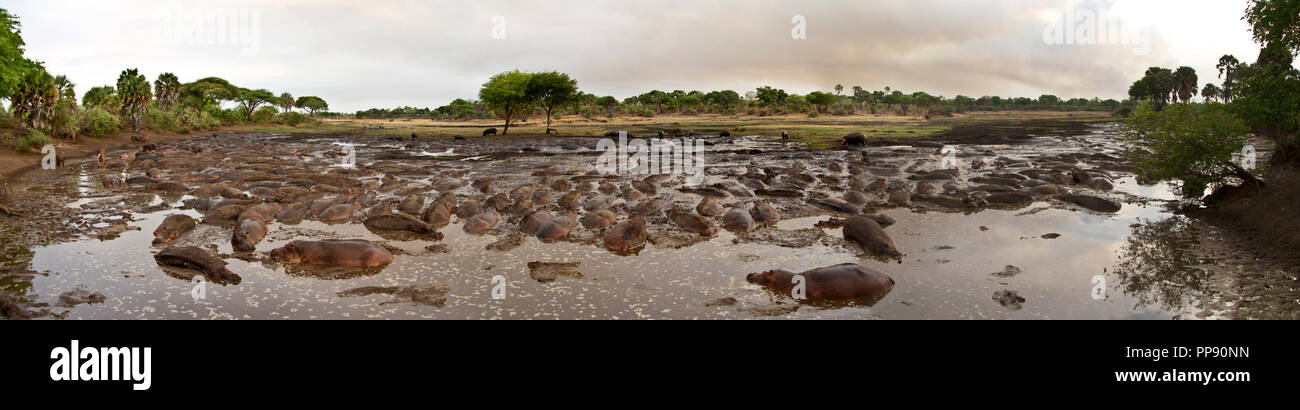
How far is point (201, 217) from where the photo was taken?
15.7 meters

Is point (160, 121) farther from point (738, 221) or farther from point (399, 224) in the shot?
point (738, 221)

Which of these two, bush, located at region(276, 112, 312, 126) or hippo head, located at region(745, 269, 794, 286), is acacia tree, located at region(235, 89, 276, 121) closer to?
bush, located at region(276, 112, 312, 126)

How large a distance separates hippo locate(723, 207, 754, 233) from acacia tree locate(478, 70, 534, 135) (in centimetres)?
4550

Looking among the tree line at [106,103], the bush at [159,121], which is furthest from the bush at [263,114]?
the bush at [159,121]

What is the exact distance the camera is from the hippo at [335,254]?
1072cm

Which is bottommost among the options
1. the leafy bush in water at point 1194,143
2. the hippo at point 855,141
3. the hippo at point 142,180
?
the hippo at point 142,180

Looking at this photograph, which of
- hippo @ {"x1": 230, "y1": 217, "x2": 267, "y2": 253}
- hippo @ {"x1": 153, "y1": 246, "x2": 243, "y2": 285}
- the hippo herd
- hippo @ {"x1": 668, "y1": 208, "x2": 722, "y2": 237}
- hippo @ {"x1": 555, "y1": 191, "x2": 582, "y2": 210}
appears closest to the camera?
hippo @ {"x1": 153, "y1": 246, "x2": 243, "y2": 285}

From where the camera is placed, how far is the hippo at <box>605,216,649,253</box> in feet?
39.9

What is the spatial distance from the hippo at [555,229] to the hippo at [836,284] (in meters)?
5.33

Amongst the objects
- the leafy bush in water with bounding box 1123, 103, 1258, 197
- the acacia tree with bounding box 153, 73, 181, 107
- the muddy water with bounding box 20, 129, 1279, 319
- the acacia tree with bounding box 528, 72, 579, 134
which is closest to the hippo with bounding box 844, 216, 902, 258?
the muddy water with bounding box 20, 129, 1279, 319

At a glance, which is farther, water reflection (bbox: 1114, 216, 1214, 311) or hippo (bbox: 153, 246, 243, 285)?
hippo (bbox: 153, 246, 243, 285)

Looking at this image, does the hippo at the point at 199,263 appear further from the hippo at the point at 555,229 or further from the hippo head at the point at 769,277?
the hippo head at the point at 769,277

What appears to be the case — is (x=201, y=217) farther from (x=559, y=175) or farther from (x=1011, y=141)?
(x=1011, y=141)

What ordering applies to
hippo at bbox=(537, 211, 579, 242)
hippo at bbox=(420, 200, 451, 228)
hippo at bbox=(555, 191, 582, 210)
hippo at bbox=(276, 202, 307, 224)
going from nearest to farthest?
1. hippo at bbox=(537, 211, 579, 242)
2. hippo at bbox=(420, 200, 451, 228)
3. hippo at bbox=(276, 202, 307, 224)
4. hippo at bbox=(555, 191, 582, 210)
